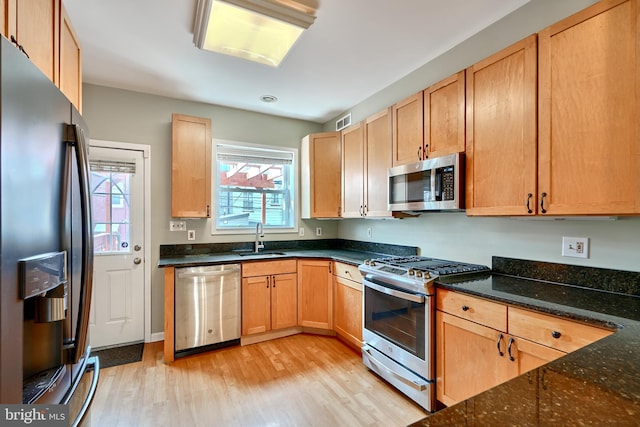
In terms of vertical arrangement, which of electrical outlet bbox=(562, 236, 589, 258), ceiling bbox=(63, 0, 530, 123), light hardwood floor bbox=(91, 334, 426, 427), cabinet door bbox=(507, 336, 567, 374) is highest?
ceiling bbox=(63, 0, 530, 123)

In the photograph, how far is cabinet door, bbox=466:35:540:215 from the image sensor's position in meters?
1.72

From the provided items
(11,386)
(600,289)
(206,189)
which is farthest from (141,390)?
(600,289)

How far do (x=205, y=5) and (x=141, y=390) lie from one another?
2.79 meters

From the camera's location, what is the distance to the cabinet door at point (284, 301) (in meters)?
3.25

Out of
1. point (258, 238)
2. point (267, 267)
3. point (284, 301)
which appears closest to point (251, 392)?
point (284, 301)

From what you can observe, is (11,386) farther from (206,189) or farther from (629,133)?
(206,189)

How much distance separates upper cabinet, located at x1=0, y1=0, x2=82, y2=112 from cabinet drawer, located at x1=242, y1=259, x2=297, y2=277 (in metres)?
1.95

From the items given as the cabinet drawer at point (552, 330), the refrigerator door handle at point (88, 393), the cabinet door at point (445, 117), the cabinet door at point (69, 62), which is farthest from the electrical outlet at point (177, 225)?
the cabinet drawer at point (552, 330)

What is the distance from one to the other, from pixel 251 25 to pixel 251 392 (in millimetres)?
2663

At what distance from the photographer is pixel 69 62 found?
1716mm

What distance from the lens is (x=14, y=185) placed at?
60 centimetres

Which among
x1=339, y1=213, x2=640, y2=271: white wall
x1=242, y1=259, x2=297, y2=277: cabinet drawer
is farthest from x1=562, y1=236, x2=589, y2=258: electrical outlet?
x1=242, y1=259, x2=297, y2=277: cabinet drawer

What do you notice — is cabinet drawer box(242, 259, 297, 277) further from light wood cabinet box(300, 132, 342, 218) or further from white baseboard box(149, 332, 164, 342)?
white baseboard box(149, 332, 164, 342)

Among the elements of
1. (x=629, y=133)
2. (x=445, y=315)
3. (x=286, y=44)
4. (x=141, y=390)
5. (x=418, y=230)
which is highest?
(x=286, y=44)
